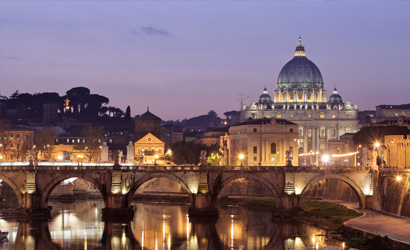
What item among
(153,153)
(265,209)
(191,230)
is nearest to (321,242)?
(191,230)

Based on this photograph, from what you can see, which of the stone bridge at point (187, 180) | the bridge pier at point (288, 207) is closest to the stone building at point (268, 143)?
the stone bridge at point (187, 180)

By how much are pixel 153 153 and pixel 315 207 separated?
60.8 m

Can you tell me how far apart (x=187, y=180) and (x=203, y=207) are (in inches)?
135

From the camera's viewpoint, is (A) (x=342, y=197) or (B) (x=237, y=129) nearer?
(A) (x=342, y=197)

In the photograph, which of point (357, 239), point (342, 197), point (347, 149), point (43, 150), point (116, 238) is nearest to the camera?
point (357, 239)

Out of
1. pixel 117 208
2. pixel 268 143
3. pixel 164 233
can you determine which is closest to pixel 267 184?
pixel 164 233

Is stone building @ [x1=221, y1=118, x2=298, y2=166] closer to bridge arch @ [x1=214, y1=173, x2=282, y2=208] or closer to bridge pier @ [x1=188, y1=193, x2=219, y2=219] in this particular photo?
bridge arch @ [x1=214, y1=173, x2=282, y2=208]

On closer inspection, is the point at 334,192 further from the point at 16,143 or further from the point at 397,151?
the point at 16,143

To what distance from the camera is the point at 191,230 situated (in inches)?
2970

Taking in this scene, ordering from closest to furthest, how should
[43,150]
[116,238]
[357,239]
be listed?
1. [357,239]
2. [116,238]
3. [43,150]

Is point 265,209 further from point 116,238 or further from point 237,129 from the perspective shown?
point 237,129

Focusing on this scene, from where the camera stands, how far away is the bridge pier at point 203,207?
3287 inches

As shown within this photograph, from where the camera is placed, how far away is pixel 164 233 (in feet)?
242

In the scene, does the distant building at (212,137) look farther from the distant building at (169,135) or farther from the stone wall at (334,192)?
the stone wall at (334,192)
